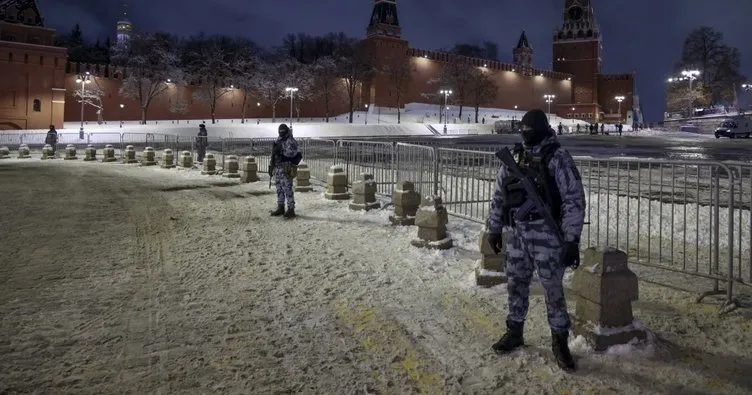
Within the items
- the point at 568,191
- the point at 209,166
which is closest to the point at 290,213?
the point at 568,191

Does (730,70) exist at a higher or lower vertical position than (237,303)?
higher

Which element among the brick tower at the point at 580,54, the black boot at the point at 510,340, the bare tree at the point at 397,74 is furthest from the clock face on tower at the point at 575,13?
the black boot at the point at 510,340

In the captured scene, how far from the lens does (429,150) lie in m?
9.99

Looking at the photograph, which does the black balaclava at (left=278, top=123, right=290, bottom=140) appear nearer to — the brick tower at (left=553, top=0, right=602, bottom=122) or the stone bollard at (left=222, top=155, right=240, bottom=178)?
the stone bollard at (left=222, top=155, right=240, bottom=178)

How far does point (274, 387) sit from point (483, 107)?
302 ft

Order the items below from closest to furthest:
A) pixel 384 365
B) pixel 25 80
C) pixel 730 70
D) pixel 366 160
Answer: pixel 384 365
pixel 366 160
pixel 25 80
pixel 730 70

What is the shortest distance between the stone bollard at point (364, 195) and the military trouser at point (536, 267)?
6639 millimetres

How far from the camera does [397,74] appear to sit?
81.1 meters

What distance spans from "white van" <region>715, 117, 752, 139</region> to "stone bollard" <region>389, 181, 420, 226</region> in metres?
46.4

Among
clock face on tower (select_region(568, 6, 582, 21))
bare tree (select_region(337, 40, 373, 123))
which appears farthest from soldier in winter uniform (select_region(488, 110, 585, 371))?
clock face on tower (select_region(568, 6, 582, 21))

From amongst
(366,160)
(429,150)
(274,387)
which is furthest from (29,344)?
(366,160)

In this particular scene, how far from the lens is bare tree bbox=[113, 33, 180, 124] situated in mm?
58719

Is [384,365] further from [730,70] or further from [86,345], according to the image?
[730,70]

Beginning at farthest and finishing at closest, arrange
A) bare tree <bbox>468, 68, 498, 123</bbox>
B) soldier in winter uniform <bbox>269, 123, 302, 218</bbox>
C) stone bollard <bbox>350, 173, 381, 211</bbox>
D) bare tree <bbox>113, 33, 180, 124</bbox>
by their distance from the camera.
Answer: bare tree <bbox>468, 68, 498, 123</bbox>, bare tree <bbox>113, 33, 180, 124</bbox>, stone bollard <bbox>350, 173, 381, 211</bbox>, soldier in winter uniform <bbox>269, 123, 302, 218</bbox>
